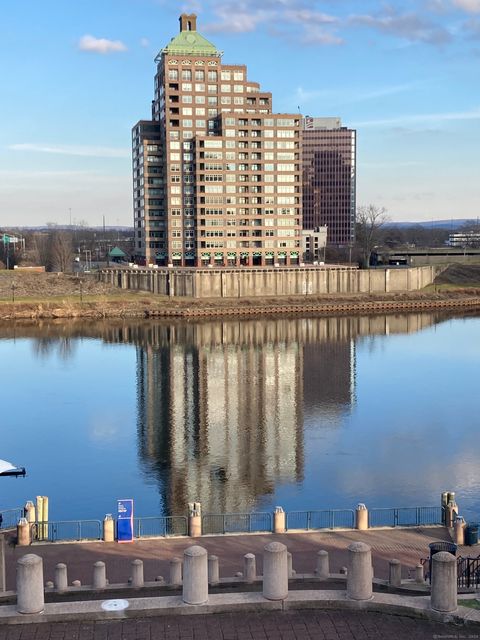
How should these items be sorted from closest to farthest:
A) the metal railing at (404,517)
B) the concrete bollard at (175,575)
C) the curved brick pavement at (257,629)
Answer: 1. the curved brick pavement at (257,629)
2. the concrete bollard at (175,575)
3. the metal railing at (404,517)

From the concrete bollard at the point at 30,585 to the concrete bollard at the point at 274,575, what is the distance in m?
6.79

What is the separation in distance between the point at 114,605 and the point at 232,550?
11213mm

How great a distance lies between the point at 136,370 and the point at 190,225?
9605cm

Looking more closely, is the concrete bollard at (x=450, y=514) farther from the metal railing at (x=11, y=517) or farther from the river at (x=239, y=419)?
the metal railing at (x=11, y=517)

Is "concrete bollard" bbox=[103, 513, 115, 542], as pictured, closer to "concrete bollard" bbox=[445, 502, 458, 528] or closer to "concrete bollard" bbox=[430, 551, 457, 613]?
"concrete bollard" bbox=[445, 502, 458, 528]

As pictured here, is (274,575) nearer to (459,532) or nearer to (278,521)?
(278,521)

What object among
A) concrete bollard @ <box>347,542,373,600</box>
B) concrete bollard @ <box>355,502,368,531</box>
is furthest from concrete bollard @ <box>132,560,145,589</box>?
concrete bollard @ <box>355,502,368,531</box>

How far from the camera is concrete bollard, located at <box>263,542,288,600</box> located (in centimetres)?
Answer: 2369

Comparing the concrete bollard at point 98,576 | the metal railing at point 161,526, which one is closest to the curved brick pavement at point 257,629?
the concrete bollard at point 98,576

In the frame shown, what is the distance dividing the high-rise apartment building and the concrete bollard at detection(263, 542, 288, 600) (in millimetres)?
167541

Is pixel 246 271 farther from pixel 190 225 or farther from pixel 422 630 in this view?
pixel 422 630

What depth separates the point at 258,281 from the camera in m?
174

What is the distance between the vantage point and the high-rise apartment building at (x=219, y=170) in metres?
188

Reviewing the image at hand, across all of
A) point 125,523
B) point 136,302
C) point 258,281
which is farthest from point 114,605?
point 258,281
